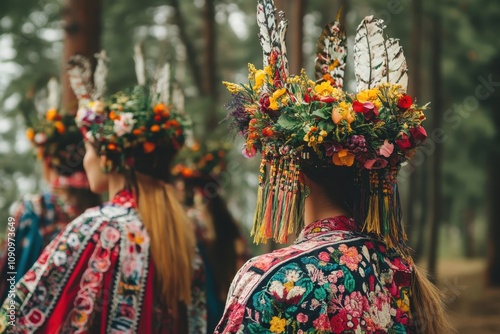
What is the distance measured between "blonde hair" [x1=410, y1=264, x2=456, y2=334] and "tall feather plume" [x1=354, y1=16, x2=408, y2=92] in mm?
836

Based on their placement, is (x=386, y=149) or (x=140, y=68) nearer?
(x=386, y=149)

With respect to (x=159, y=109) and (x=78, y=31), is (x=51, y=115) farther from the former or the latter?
(x=159, y=109)

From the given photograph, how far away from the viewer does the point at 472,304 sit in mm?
14516

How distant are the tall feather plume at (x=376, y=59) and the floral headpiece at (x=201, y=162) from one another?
15.0 feet

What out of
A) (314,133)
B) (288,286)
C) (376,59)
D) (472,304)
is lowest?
(472,304)

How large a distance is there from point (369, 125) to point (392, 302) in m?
0.71

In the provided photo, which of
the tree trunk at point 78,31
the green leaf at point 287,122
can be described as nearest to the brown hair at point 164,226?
the green leaf at point 287,122

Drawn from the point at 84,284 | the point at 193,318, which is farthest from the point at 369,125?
the point at 193,318

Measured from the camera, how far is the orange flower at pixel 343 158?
2.63 meters

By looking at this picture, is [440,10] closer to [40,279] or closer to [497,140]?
[497,140]

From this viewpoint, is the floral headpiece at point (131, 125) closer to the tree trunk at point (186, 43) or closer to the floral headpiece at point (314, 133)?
the floral headpiece at point (314, 133)

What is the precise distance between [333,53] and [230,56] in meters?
15.4

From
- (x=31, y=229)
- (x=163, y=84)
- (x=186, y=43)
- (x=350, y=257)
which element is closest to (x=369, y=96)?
(x=350, y=257)

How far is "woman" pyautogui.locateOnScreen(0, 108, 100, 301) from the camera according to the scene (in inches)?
217
